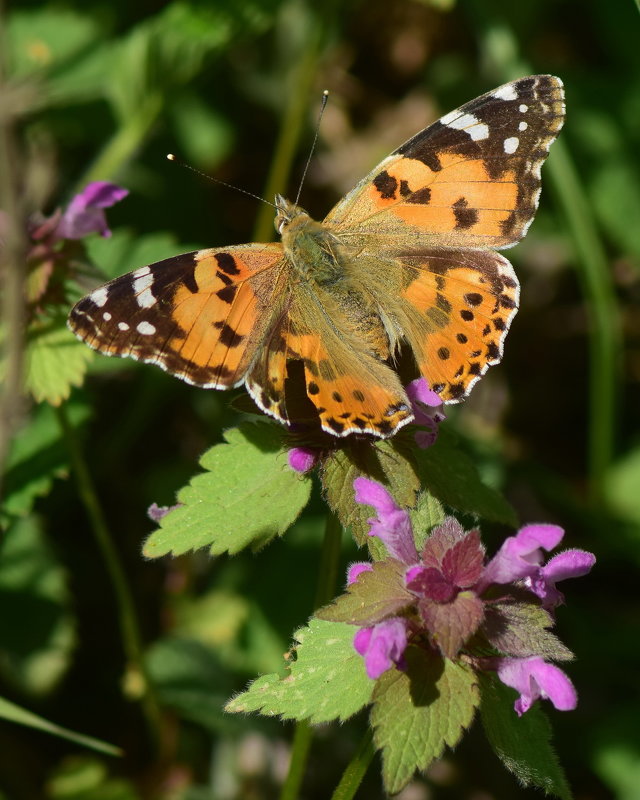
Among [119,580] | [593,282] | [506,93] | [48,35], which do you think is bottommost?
[593,282]

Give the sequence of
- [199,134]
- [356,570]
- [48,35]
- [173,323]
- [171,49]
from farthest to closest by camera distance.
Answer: [199,134]
[48,35]
[171,49]
[173,323]
[356,570]

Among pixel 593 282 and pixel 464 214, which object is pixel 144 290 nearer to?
pixel 464 214

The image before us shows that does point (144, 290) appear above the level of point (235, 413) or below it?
above

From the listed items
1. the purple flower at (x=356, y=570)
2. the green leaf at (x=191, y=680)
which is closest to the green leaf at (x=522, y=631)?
the purple flower at (x=356, y=570)

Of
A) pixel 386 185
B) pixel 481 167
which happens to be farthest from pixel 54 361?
pixel 481 167

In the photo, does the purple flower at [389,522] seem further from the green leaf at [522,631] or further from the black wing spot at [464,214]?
the black wing spot at [464,214]

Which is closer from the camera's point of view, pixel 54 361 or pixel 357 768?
pixel 357 768
